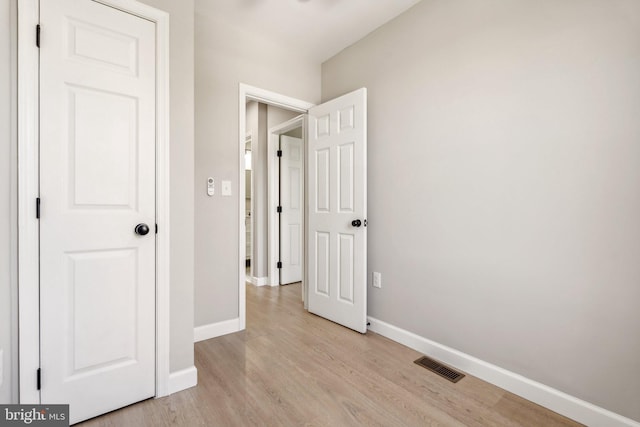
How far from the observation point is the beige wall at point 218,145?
2.45 metres

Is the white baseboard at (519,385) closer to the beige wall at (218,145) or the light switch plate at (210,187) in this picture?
the beige wall at (218,145)

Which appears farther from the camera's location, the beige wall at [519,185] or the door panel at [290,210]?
the door panel at [290,210]

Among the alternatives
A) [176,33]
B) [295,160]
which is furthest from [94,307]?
[295,160]

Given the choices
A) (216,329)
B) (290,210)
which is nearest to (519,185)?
(216,329)

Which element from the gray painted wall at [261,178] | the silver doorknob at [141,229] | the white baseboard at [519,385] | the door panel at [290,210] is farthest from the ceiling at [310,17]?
the white baseboard at [519,385]

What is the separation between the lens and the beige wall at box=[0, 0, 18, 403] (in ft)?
4.27

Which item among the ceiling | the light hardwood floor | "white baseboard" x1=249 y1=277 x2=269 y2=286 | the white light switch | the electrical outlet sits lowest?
the light hardwood floor

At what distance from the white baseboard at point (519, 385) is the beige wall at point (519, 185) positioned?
0.04 metres

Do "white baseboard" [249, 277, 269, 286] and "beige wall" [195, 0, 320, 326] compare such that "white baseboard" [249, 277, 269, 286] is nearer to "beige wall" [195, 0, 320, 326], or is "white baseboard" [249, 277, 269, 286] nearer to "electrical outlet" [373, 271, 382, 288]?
"beige wall" [195, 0, 320, 326]

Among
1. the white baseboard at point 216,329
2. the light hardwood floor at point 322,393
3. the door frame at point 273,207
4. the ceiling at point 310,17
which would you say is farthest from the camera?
the door frame at point 273,207

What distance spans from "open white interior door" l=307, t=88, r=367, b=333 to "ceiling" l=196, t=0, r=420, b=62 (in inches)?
22.2

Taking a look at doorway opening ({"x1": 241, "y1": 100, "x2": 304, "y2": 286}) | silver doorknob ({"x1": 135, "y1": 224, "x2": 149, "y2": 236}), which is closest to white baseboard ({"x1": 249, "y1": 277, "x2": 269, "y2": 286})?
doorway opening ({"x1": 241, "y1": 100, "x2": 304, "y2": 286})

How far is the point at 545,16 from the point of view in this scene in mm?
1655

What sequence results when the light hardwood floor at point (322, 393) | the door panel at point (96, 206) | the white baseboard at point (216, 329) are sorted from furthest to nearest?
1. the white baseboard at point (216, 329)
2. the light hardwood floor at point (322, 393)
3. the door panel at point (96, 206)
